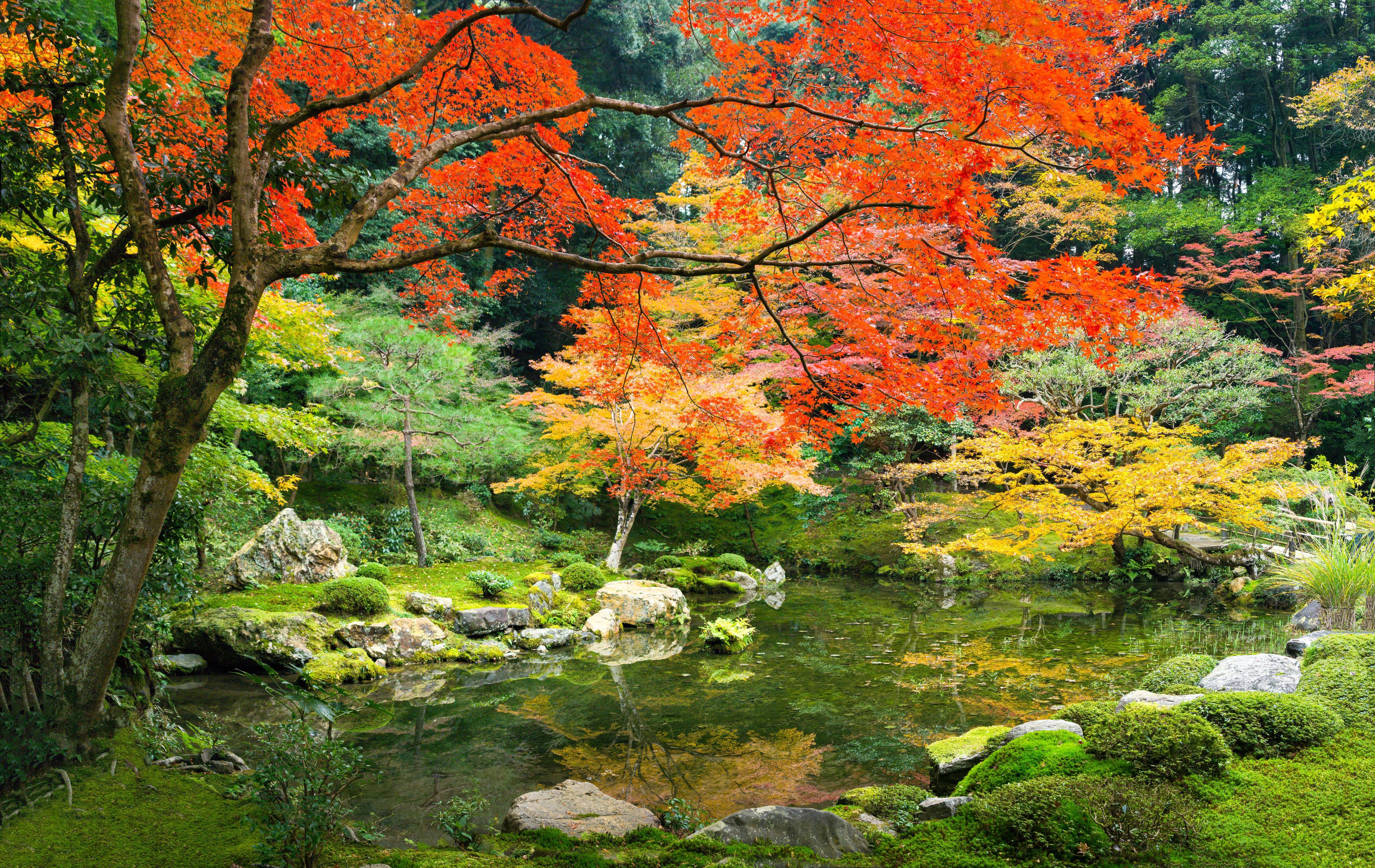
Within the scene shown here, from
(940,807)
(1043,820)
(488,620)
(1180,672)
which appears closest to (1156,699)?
(1180,672)

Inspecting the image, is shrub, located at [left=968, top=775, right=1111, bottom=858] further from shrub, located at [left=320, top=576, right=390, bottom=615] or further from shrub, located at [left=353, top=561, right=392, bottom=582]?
shrub, located at [left=353, top=561, right=392, bottom=582]

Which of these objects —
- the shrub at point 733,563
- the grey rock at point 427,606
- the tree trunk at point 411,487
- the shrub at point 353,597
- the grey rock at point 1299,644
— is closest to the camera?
the grey rock at point 1299,644

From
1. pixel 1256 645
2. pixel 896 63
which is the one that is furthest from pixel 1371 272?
pixel 896 63

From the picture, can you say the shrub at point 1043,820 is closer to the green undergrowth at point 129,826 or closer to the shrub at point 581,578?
the green undergrowth at point 129,826

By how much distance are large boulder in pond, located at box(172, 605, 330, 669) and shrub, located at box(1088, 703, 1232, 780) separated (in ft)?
23.6

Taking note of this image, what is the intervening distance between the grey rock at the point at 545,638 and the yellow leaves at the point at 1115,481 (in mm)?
6478

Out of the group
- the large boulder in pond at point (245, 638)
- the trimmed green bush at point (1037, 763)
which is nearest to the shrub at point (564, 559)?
the large boulder in pond at point (245, 638)

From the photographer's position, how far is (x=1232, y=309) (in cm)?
1734

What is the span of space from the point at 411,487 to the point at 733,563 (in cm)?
642

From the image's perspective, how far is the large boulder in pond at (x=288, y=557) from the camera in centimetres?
866

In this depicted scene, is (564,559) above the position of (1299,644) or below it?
below

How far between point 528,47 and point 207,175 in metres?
2.45

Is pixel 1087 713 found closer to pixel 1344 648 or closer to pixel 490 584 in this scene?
pixel 1344 648

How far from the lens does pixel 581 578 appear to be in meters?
11.1
